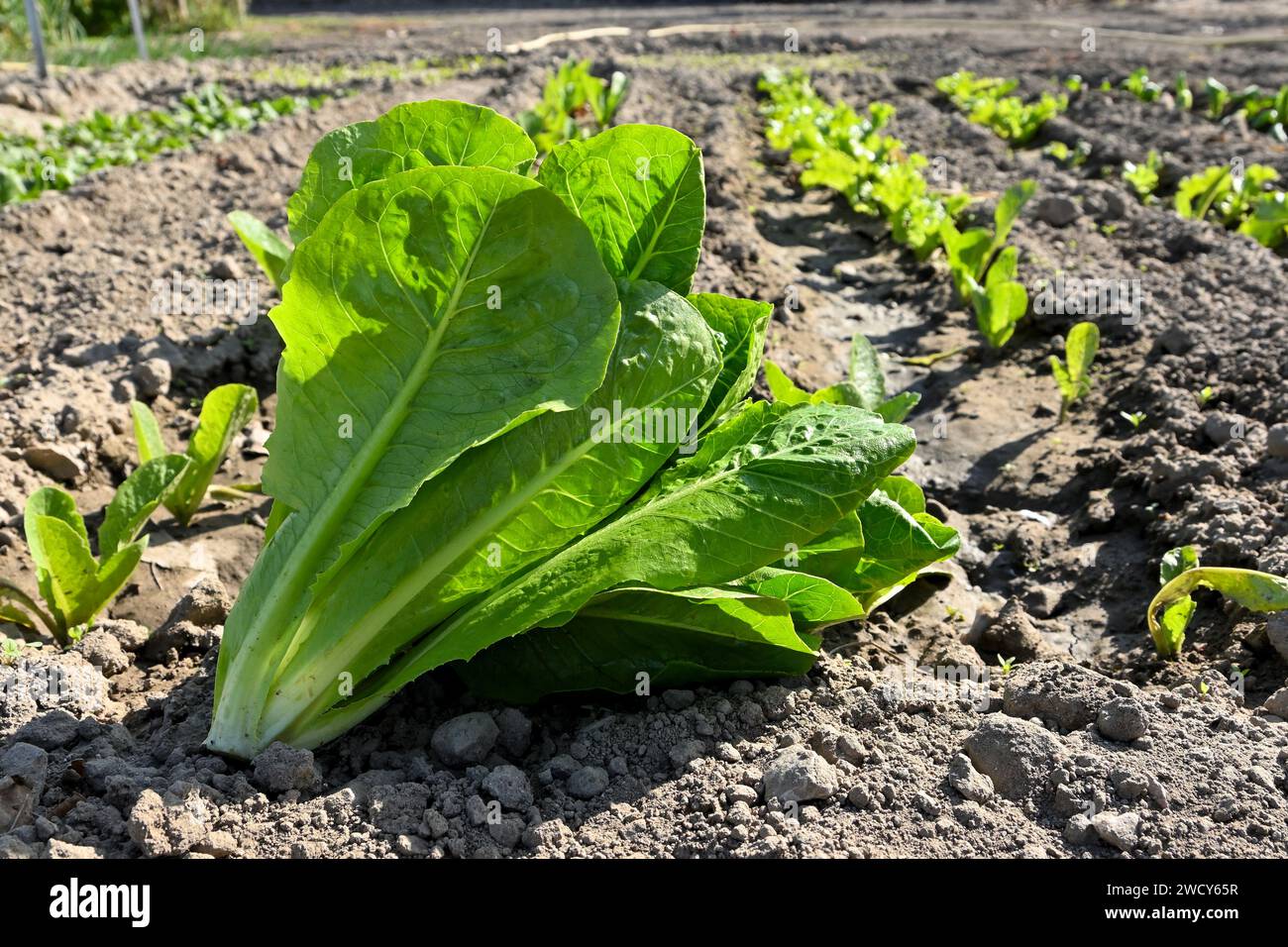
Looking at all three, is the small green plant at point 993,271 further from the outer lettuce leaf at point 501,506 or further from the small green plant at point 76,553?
the small green plant at point 76,553

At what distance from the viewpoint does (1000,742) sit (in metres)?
2.28

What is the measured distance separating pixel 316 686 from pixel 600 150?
3.74 feet

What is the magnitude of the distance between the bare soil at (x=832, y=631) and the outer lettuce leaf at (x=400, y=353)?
33cm

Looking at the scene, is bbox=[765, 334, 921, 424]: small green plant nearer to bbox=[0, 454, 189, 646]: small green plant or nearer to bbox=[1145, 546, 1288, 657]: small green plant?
bbox=[1145, 546, 1288, 657]: small green plant

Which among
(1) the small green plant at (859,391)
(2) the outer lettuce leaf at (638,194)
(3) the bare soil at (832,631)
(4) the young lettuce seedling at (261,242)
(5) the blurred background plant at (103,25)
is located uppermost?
(5) the blurred background plant at (103,25)

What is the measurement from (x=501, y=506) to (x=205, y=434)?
136 cm

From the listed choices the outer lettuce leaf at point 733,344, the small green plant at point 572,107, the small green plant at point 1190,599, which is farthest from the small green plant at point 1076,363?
the small green plant at point 572,107

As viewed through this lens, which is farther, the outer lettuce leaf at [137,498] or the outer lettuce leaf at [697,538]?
the outer lettuce leaf at [137,498]

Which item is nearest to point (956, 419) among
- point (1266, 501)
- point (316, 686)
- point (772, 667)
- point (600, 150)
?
Answer: point (1266, 501)

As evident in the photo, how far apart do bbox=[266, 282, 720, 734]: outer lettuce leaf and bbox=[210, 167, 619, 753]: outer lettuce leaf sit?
0.08 m

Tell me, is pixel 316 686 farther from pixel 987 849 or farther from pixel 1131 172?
pixel 1131 172

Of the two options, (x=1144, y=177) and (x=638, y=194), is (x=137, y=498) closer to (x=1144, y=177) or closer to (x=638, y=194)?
(x=638, y=194)

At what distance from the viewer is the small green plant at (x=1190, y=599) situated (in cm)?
274

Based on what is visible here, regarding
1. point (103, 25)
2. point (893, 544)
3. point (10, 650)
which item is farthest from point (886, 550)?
point (103, 25)
